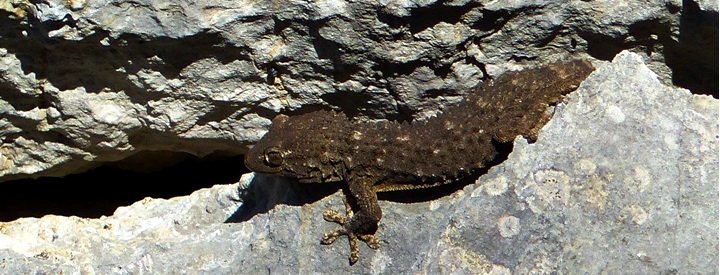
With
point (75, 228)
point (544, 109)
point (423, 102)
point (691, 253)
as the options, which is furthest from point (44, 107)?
point (691, 253)

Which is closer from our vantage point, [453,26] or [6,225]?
[453,26]

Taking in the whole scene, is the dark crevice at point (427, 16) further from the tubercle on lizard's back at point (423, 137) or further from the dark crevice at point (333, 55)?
the tubercle on lizard's back at point (423, 137)

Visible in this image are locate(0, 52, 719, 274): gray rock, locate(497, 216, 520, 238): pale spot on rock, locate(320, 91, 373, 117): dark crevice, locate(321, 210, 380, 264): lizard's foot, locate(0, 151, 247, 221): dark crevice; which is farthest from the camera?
locate(0, 151, 247, 221): dark crevice

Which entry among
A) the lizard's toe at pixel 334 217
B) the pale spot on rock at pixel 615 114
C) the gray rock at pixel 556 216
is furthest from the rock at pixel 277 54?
the lizard's toe at pixel 334 217

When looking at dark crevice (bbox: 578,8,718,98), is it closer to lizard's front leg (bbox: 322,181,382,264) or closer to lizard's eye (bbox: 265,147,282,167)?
lizard's front leg (bbox: 322,181,382,264)

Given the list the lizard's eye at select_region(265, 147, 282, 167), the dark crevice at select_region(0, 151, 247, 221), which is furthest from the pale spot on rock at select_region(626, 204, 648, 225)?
the dark crevice at select_region(0, 151, 247, 221)

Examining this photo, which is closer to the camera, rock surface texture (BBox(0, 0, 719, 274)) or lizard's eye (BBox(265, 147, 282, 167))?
rock surface texture (BBox(0, 0, 719, 274))

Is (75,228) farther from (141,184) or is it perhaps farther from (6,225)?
(141,184)
